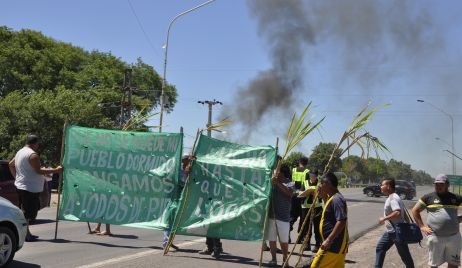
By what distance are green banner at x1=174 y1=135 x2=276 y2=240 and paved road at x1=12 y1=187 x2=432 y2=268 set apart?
20.9 inches

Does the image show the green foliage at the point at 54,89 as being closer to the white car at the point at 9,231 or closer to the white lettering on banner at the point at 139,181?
the white lettering on banner at the point at 139,181

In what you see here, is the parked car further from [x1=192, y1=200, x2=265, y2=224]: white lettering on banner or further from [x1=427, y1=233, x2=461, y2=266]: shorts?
[x1=427, y1=233, x2=461, y2=266]: shorts

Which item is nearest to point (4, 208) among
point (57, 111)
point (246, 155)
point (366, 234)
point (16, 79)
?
point (246, 155)

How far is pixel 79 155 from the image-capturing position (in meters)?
8.92

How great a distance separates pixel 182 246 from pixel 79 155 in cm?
241

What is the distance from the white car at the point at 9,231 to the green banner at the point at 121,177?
1919mm

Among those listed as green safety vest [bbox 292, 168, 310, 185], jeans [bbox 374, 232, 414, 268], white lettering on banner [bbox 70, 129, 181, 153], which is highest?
white lettering on banner [bbox 70, 129, 181, 153]

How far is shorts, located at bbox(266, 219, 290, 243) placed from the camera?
7.45 m

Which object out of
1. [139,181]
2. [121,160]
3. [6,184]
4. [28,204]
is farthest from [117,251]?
[6,184]

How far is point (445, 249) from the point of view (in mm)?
6246

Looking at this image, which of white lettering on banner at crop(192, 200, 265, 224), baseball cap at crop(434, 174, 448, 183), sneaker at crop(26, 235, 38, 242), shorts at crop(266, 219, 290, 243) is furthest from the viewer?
sneaker at crop(26, 235, 38, 242)

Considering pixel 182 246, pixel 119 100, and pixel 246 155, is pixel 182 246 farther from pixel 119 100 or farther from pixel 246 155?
pixel 119 100

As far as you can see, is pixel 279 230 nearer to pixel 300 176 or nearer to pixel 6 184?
pixel 300 176

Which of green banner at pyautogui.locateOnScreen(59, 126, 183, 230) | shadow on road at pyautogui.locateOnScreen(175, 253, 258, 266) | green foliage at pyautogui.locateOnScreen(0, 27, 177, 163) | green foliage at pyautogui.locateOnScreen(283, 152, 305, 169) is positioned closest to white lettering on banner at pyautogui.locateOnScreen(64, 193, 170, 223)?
green banner at pyautogui.locateOnScreen(59, 126, 183, 230)
